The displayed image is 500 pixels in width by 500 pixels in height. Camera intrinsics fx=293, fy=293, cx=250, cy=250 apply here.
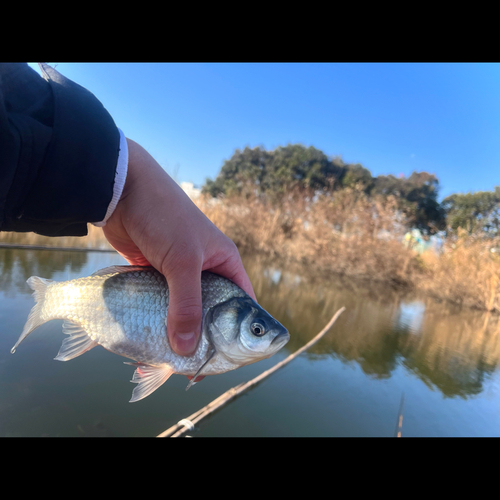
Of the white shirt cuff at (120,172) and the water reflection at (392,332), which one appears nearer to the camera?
the white shirt cuff at (120,172)

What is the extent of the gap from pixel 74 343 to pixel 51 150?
0.64 m

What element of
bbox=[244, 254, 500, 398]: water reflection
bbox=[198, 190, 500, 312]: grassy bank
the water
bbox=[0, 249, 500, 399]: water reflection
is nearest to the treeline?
bbox=[198, 190, 500, 312]: grassy bank

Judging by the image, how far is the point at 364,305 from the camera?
7.38 meters

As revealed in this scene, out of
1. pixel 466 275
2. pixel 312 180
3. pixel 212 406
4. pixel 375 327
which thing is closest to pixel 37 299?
pixel 212 406

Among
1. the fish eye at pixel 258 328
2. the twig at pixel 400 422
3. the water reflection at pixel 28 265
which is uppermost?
the fish eye at pixel 258 328

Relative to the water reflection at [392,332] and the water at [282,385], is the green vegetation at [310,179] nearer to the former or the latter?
the water reflection at [392,332]

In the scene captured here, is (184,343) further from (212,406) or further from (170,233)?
(212,406)

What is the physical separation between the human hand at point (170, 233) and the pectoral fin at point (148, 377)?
0.11 m

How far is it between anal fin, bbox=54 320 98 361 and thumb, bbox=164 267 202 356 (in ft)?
0.95

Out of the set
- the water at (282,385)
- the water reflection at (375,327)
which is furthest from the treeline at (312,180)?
the water at (282,385)

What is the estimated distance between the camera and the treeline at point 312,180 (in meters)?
16.5

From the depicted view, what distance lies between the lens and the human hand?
0.93 metres
